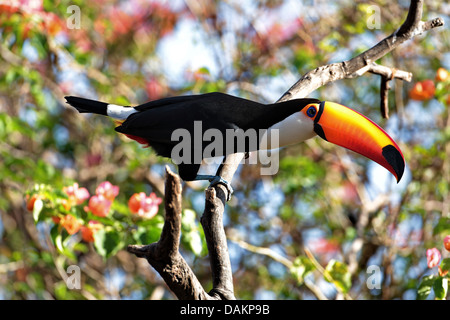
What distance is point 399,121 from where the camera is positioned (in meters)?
4.12

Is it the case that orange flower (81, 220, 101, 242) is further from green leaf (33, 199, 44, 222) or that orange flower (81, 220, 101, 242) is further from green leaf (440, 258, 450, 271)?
green leaf (440, 258, 450, 271)

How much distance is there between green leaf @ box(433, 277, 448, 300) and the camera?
2213 millimetres

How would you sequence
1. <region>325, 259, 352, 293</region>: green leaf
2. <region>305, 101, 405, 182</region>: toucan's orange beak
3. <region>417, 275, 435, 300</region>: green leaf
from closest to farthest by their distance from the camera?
<region>417, 275, 435, 300</region>: green leaf
<region>305, 101, 405, 182</region>: toucan's orange beak
<region>325, 259, 352, 293</region>: green leaf

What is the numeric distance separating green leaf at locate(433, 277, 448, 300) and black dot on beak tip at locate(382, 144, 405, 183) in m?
0.44

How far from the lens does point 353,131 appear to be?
97.7 inches

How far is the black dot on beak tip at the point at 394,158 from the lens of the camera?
237cm

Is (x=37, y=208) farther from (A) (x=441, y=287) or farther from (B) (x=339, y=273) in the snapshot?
(A) (x=441, y=287)

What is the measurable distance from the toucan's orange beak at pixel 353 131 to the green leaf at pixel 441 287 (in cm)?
48

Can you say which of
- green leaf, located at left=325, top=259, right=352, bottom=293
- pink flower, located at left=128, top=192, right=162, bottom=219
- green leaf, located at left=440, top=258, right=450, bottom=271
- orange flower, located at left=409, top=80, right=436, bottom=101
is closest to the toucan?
Result: pink flower, located at left=128, top=192, right=162, bottom=219

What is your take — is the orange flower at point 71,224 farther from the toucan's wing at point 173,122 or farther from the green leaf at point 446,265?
the green leaf at point 446,265

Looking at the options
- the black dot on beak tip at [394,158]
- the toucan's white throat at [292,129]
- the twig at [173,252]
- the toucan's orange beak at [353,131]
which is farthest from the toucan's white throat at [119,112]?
the black dot on beak tip at [394,158]

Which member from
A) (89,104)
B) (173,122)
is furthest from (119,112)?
(173,122)

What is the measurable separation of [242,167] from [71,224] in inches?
91.6
